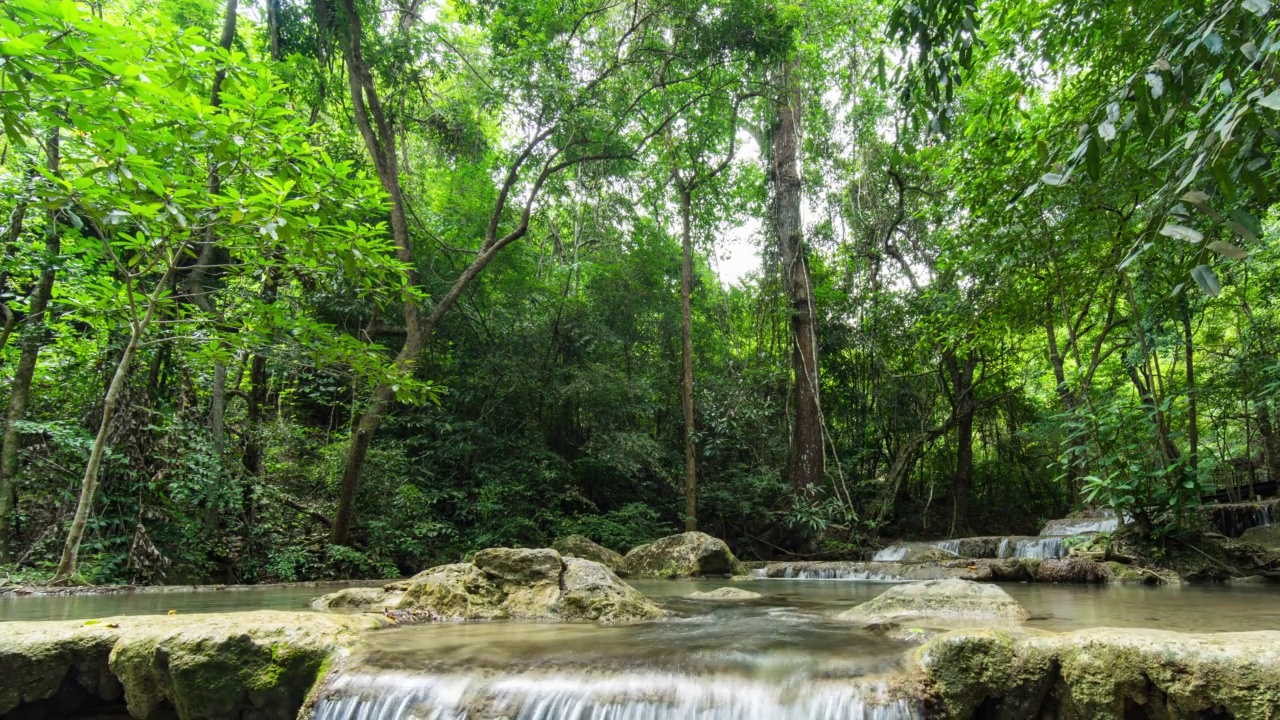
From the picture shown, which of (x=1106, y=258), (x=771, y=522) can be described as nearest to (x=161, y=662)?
(x=1106, y=258)

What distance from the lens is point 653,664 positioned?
3645 millimetres

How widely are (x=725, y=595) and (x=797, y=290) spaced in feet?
Answer: 29.6

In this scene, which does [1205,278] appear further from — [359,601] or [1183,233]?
[359,601]

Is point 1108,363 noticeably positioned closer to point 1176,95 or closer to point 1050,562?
point 1050,562

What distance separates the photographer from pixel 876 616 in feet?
16.9

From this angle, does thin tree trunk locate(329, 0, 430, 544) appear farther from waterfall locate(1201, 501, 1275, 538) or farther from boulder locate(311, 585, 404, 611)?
waterfall locate(1201, 501, 1275, 538)

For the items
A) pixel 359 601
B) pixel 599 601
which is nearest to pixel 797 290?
pixel 599 601

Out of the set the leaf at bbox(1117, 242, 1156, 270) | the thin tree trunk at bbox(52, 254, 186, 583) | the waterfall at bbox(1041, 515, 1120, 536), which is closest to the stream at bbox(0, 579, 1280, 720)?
the thin tree trunk at bbox(52, 254, 186, 583)

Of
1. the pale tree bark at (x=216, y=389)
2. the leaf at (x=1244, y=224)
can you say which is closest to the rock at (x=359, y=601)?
the pale tree bark at (x=216, y=389)

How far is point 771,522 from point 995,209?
870cm

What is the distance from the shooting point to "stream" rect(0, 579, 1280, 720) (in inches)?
127

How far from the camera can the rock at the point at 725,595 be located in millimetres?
7152

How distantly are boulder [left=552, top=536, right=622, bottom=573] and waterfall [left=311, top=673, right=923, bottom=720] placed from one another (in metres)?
7.27

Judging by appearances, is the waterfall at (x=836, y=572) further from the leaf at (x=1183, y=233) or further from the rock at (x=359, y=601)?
the leaf at (x=1183, y=233)
